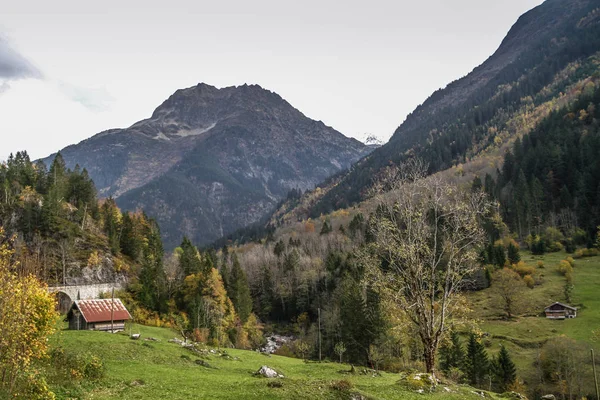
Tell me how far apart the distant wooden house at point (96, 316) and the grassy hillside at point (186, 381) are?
17.8m

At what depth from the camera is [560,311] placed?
301 ft

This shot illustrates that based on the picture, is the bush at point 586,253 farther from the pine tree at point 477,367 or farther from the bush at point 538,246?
the pine tree at point 477,367

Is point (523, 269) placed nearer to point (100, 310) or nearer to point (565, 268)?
point (565, 268)

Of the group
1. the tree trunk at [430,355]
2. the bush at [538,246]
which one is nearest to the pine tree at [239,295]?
the tree trunk at [430,355]

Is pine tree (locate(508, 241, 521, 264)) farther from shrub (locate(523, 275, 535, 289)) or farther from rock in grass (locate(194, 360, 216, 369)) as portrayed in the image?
rock in grass (locate(194, 360, 216, 369))

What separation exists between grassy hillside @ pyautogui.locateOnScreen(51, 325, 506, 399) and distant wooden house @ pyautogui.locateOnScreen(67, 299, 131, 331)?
17.8 metres

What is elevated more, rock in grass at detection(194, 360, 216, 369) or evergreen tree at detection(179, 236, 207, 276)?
evergreen tree at detection(179, 236, 207, 276)

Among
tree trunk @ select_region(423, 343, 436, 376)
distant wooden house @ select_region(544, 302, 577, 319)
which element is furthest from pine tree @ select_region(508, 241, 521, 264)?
tree trunk @ select_region(423, 343, 436, 376)

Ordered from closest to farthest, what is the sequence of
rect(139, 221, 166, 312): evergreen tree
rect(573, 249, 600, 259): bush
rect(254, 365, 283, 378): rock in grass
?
rect(254, 365, 283, 378): rock in grass
rect(139, 221, 166, 312): evergreen tree
rect(573, 249, 600, 259): bush

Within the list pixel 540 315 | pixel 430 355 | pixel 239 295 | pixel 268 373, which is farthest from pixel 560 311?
pixel 268 373

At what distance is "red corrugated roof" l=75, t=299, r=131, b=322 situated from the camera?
211 feet

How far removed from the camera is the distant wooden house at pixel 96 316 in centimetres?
6425

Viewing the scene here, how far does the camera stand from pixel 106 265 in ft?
339

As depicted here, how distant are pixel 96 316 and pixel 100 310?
1.65 meters
